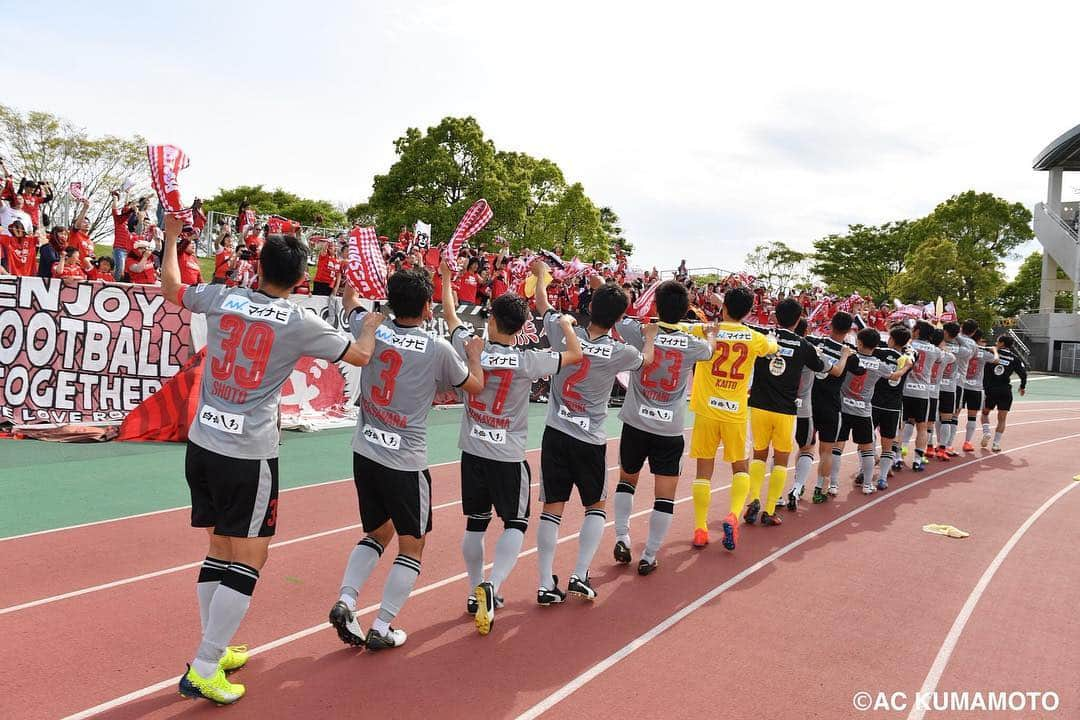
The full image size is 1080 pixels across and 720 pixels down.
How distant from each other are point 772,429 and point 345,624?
4.86 metres

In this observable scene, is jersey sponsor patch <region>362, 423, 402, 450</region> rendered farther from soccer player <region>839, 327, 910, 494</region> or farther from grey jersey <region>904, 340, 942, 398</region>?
grey jersey <region>904, 340, 942, 398</region>

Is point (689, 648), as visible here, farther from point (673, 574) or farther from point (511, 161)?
point (511, 161)

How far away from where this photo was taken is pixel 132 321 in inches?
404

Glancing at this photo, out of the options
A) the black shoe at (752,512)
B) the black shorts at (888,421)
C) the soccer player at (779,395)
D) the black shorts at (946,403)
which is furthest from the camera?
the black shorts at (946,403)

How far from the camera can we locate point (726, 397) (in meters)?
6.50

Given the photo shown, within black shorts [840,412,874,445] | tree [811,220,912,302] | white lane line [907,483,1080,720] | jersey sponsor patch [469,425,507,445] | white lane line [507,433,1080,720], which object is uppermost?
tree [811,220,912,302]

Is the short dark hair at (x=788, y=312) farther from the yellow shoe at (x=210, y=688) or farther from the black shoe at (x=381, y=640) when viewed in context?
the yellow shoe at (x=210, y=688)

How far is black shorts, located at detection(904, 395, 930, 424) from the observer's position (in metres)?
11.3

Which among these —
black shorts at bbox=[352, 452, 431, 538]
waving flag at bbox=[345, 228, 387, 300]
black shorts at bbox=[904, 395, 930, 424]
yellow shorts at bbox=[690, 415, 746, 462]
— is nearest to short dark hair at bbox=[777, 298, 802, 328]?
yellow shorts at bbox=[690, 415, 746, 462]

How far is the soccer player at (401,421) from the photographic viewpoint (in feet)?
13.2

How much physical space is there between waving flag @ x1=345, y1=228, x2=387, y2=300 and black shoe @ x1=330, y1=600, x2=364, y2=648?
6.64 feet

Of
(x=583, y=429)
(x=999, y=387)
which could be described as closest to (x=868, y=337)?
(x=583, y=429)

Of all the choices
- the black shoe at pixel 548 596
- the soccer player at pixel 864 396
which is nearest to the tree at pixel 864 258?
the soccer player at pixel 864 396

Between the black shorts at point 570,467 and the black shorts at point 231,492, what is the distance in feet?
6.81
